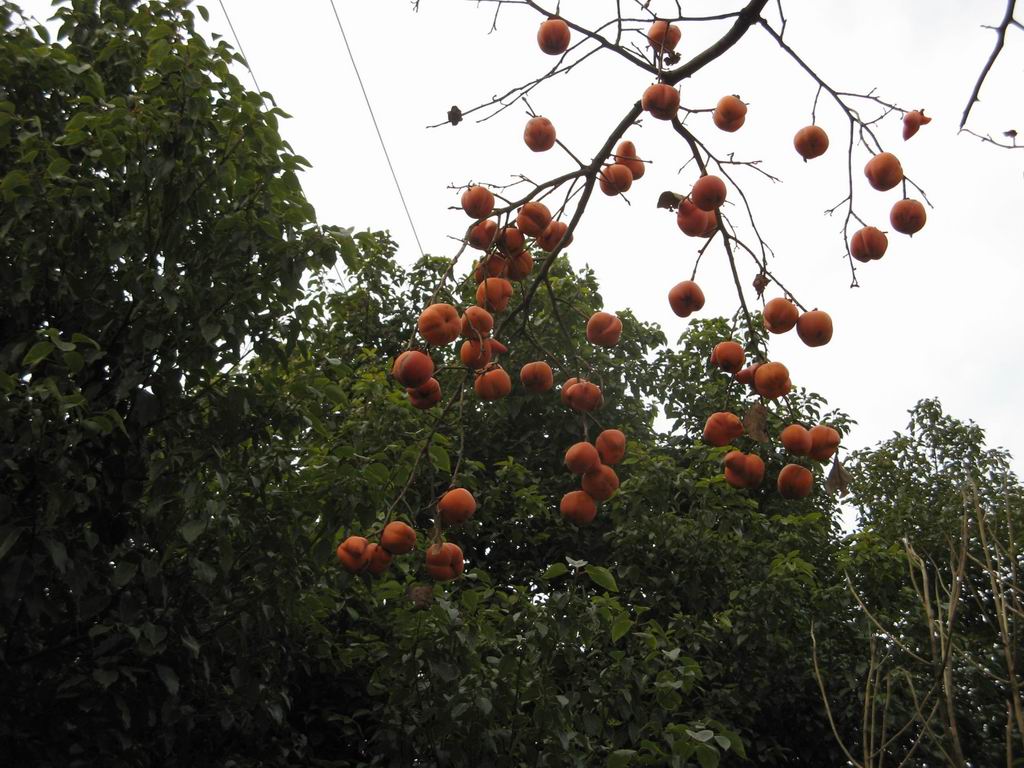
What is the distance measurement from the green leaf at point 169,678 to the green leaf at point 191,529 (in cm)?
41

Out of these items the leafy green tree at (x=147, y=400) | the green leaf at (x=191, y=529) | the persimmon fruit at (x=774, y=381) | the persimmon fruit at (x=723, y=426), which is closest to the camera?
the persimmon fruit at (x=774, y=381)

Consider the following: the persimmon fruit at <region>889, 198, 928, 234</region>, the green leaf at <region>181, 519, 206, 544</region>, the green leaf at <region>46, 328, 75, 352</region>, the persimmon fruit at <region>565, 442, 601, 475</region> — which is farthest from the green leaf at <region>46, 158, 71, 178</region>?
the persimmon fruit at <region>889, 198, 928, 234</region>

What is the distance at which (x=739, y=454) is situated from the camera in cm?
139

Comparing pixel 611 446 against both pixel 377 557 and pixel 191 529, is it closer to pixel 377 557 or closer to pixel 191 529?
pixel 377 557

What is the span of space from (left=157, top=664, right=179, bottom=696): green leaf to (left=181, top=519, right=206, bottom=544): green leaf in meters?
0.41

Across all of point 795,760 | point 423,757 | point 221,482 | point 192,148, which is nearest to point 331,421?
point 221,482

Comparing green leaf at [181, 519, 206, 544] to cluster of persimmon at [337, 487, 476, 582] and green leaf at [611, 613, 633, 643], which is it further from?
cluster of persimmon at [337, 487, 476, 582]

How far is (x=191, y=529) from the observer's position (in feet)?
8.28

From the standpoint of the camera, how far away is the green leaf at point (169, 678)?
2668 mm

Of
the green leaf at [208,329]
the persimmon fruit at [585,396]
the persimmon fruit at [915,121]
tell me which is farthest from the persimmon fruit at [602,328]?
the green leaf at [208,329]

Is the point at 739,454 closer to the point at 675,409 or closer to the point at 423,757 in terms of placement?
the point at 423,757

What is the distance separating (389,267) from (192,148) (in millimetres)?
4954

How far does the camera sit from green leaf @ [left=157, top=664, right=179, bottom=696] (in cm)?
267

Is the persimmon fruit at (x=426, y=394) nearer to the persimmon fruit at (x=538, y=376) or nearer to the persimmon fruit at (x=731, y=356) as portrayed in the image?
the persimmon fruit at (x=538, y=376)
